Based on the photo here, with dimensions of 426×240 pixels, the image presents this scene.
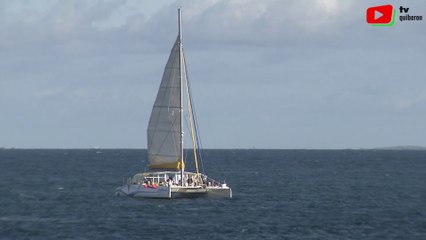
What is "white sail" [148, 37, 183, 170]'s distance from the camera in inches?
→ 3713

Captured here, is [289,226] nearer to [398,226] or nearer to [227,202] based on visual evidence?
[398,226]

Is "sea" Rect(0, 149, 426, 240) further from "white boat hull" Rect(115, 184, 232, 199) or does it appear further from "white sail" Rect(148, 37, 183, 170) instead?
"white sail" Rect(148, 37, 183, 170)

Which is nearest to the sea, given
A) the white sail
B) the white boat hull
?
the white boat hull

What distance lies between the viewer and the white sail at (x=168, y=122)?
309 feet

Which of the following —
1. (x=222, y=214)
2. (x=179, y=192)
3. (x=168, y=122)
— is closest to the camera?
(x=222, y=214)

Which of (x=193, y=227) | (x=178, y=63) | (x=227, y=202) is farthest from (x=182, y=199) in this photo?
(x=193, y=227)

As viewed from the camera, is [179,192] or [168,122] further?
[168,122]

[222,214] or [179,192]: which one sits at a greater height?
[179,192]

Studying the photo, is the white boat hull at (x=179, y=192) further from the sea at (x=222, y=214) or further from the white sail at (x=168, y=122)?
the white sail at (x=168, y=122)

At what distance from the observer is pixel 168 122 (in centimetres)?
9438

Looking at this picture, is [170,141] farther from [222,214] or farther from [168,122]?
[222,214]

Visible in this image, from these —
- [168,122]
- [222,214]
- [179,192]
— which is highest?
[168,122]

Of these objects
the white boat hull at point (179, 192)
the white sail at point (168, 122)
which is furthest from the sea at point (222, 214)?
the white sail at point (168, 122)

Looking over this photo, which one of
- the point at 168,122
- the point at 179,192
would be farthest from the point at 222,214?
the point at 168,122
